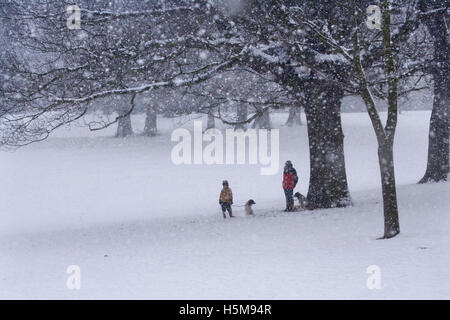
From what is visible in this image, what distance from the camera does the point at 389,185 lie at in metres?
10.9

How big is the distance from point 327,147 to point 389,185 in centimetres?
484

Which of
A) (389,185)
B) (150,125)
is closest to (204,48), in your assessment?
(389,185)

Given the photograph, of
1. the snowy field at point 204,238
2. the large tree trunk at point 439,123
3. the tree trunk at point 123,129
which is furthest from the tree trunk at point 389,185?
the tree trunk at point 123,129

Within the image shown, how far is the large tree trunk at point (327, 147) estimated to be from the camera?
15.5m

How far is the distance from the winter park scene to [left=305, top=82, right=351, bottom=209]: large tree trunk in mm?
35

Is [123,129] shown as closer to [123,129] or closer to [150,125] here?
[123,129]

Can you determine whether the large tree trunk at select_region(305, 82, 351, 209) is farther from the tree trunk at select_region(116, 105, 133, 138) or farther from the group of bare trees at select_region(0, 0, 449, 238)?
the tree trunk at select_region(116, 105, 133, 138)

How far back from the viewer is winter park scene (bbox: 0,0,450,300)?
9156mm

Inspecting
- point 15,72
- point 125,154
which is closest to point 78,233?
point 15,72

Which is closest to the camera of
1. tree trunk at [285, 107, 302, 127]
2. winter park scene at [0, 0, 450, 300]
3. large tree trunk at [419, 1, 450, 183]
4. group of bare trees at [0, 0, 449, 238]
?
winter park scene at [0, 0, 450, 300]

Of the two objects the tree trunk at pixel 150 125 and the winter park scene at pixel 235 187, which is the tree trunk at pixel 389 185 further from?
the tree trunk at pixel 150 125

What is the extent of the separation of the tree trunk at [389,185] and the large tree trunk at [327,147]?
463 cm

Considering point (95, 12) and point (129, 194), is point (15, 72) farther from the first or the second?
point (129, 194)

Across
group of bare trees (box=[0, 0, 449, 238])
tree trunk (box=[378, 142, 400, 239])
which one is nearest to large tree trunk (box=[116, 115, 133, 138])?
group of bare trees (box=[0, 0, 449, 238])
